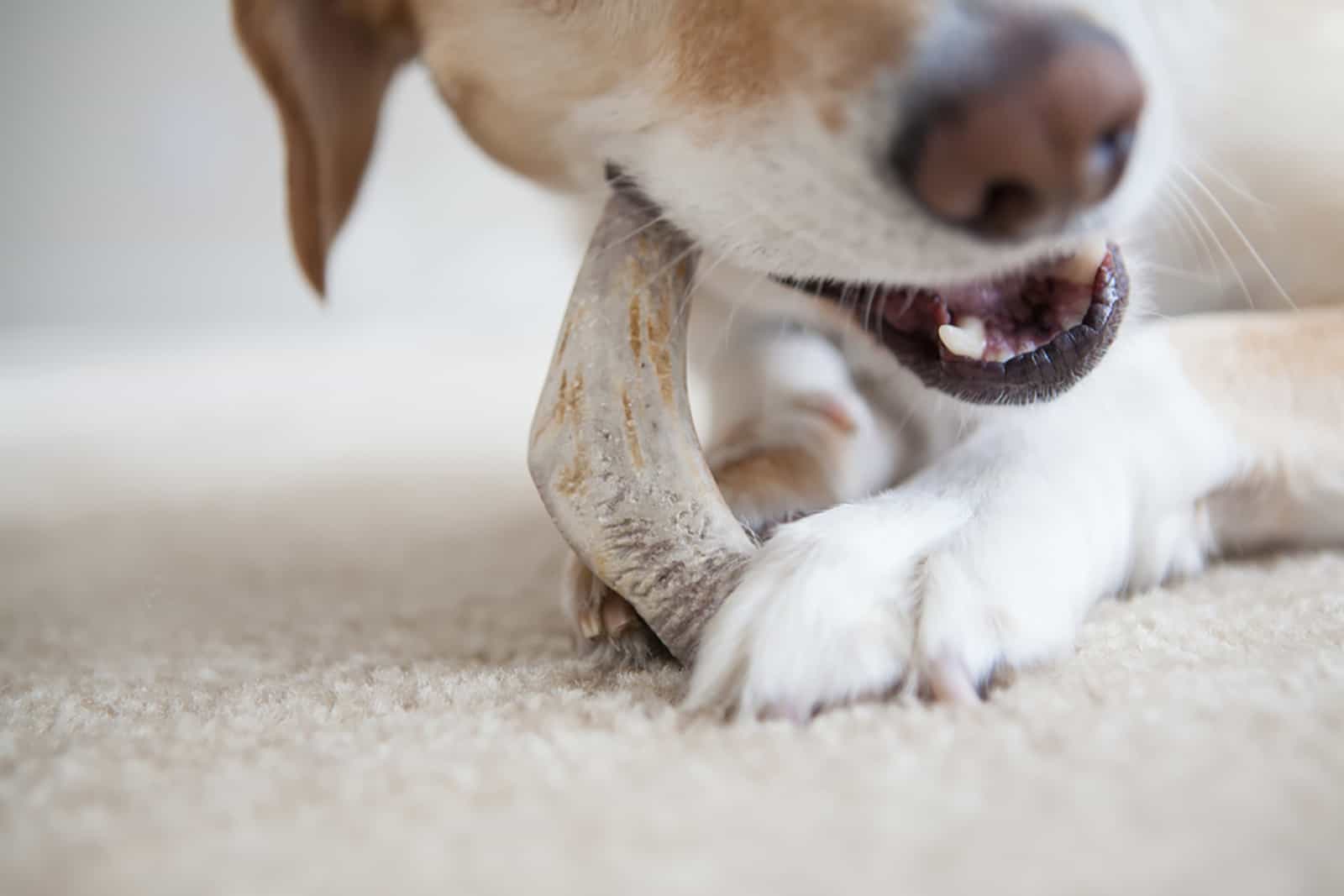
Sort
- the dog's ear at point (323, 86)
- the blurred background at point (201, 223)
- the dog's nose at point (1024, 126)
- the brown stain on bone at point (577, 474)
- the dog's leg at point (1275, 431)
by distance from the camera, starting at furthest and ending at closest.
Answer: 1. the blurred background at point (201, 223)
2. the dog's ear at point (323, 86)
3. the dog's leg at point (1275, 431)
4. the brown stain on bone at point (577, 474)
5. the dog's nose at point (1024, 126)

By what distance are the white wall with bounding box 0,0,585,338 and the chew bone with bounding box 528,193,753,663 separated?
9.70 feet

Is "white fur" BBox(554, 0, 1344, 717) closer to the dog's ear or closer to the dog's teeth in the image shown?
the dog's teeth

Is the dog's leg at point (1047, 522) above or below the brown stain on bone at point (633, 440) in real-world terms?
below

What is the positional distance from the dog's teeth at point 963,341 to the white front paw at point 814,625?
15cm

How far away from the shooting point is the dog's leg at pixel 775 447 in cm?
68

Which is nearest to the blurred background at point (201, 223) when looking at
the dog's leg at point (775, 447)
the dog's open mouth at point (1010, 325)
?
the dog's leg at point (775, 447)

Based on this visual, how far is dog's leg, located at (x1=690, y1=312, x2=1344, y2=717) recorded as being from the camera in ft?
1.82

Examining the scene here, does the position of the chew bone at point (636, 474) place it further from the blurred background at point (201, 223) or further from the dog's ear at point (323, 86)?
the blurred background at point (201, 223)

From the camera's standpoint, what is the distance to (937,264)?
610 millimetres

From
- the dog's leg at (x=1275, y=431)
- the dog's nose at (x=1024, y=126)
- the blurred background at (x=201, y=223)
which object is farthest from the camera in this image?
the blurred background at (x=201, y=223)

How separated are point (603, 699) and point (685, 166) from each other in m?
0.40

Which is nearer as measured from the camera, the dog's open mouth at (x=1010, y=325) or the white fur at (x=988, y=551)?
the white fur at (x=988, y=551)

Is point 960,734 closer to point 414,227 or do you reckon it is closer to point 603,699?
point 603,699

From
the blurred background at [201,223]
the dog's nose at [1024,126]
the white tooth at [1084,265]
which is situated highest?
the dog's nose at [1024,126]
